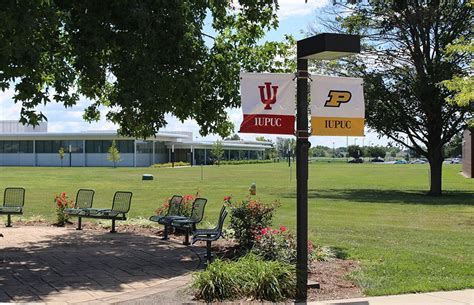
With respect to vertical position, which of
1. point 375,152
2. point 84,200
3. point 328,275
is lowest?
point 328,275

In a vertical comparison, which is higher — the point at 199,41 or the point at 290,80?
the point at 199,41

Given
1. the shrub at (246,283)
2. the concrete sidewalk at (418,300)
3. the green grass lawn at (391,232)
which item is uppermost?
the shrub at (246,283)

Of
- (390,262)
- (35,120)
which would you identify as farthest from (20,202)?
(390,262)

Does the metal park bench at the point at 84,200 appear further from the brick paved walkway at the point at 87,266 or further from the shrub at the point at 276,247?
the shrub at the point at 276,247

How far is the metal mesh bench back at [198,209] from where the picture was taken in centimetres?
1245

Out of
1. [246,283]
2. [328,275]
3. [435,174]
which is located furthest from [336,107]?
[435,174]

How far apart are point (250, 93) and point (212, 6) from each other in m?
5.96

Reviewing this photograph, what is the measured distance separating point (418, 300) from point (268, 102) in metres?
3.17

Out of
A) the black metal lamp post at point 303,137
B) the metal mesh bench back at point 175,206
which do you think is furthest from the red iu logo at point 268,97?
the metal mesh bench back at point 175,206

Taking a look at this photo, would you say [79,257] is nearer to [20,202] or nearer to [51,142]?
[20,202]

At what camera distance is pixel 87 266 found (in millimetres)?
9953

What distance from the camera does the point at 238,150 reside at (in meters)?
130

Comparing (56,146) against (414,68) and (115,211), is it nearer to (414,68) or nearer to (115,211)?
(414,68)

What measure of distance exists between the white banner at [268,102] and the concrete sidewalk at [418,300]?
2315 millimetres
